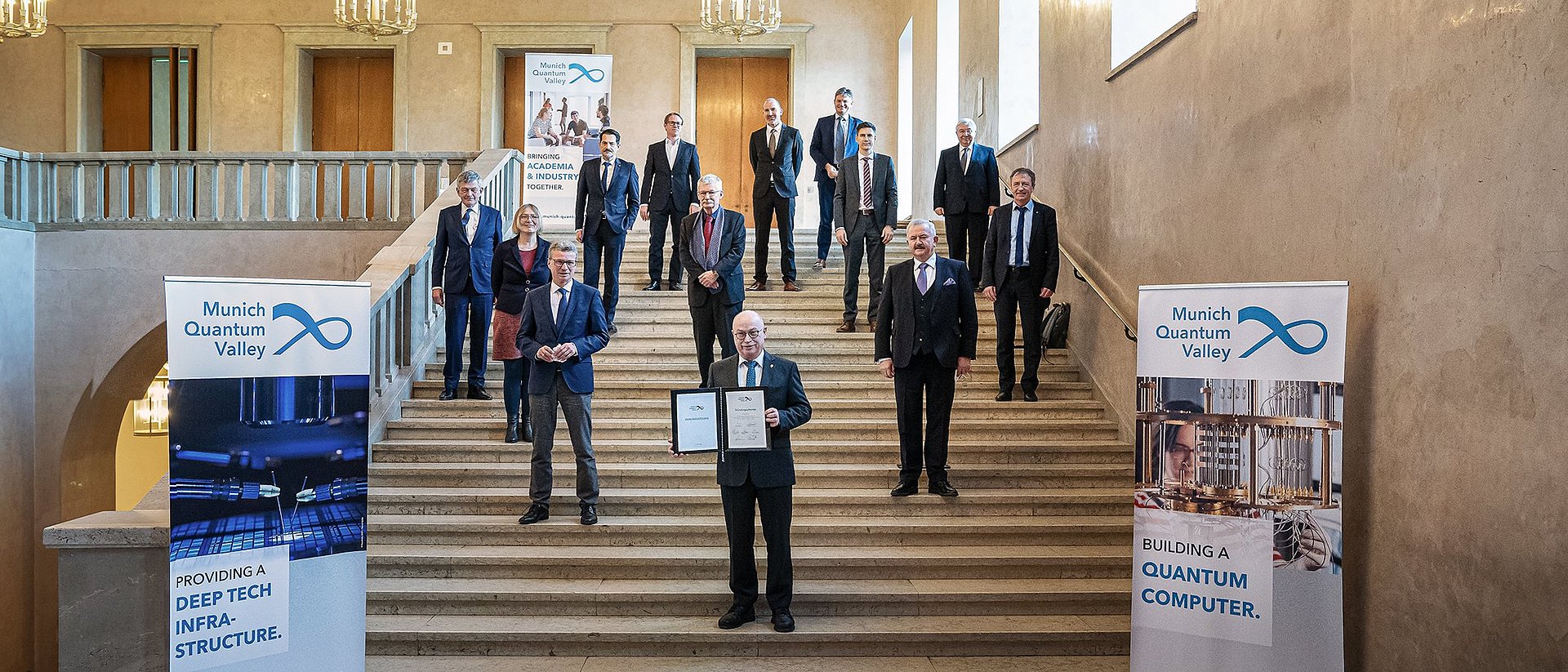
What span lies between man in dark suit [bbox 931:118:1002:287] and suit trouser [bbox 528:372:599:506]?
130 inches

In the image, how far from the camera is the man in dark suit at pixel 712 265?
6730mm

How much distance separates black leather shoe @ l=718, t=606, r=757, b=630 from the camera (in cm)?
484

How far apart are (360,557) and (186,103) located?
1284 centimetres

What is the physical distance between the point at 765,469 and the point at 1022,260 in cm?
289

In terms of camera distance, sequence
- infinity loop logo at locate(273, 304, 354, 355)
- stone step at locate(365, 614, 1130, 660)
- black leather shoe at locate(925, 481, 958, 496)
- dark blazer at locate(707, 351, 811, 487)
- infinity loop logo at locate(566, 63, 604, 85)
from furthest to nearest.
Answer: infinity loop logo at locate(566, 63, 604, 85), black leather shoe at locate(925, 481, 958, 496), stone step at locate(365, 614, 1130, 660), dark blazer at locate(707, 351, 811, 487), infinity loop logo at locate(273, 304, 354, 355)

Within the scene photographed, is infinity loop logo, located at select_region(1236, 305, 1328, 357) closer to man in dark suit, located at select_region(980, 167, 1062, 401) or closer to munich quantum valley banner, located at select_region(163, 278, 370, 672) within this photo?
man in dark suit, located at select_region(980, 167, 1062, 401)

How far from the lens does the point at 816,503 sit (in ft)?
19.1

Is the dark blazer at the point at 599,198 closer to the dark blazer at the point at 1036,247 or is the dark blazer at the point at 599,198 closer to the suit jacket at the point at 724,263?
the suit jacket at the point at 724,263

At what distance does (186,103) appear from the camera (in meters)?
14.5

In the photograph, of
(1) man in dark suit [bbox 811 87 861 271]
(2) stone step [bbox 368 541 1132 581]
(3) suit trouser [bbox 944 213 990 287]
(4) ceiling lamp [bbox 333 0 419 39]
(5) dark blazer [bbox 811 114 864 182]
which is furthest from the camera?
(4) ceiling lamp [bbox 333 0 419 39]

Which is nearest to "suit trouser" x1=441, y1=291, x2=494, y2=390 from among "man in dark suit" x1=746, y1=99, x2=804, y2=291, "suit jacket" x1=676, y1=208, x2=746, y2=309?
"suit jacket" x1=676, y1=208, x2=746, y2=309

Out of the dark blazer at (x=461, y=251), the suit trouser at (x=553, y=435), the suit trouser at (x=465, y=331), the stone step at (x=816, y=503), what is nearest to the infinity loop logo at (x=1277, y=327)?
the stone step at (x=816, y=503)

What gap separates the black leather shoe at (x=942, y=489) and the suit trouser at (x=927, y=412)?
0.07 feet

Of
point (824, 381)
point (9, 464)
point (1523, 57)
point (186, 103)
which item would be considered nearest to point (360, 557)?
point (824, 381)
